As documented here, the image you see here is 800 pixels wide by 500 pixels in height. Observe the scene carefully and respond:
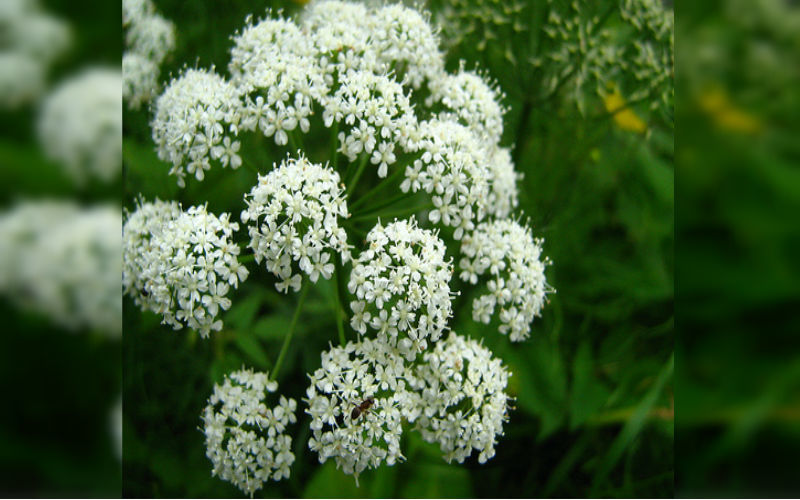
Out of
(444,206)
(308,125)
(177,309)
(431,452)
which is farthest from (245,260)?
(431,452)

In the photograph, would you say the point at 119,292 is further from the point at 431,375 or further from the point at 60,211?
the point at 431,375

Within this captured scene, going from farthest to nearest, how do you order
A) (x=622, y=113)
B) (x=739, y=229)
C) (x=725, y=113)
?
(x=739, y=229) → (x=725, y=113) → (x=622, y=113)

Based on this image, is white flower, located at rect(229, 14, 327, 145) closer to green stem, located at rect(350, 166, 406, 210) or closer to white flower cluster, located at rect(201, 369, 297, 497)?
green stem, located at rect(350, 166, 406, 210)

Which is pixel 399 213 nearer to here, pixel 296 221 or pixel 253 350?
pixel 296 221

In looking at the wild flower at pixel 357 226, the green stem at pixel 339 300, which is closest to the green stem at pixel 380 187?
the wild flower at pixel 357 226

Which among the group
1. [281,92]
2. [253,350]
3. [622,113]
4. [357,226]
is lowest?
[253,350]

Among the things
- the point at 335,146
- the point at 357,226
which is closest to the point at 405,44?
the point at 335,146
